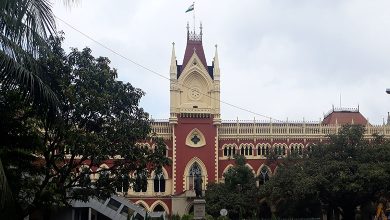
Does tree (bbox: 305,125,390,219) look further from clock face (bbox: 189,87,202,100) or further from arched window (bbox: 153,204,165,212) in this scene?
arched window (bbox: 153,204,165,212)

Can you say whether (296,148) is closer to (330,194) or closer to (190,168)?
(190,168)

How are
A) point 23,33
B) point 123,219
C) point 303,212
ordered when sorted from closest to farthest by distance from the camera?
point 23,33 → point 123,219 → point 303,212

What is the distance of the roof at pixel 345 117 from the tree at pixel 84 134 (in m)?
34.3

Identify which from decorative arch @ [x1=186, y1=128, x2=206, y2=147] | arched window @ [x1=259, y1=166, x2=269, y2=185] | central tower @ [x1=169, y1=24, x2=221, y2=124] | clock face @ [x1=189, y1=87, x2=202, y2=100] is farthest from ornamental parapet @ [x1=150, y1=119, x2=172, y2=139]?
arched window @ [x1=259, y1=166, x2=269, y2=185]

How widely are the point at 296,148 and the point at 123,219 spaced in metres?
21.7

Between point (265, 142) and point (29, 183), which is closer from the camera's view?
point (29, 183)

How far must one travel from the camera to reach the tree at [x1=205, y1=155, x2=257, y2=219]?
145 ft

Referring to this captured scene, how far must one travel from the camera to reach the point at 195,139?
5162 cm

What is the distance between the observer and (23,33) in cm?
1167

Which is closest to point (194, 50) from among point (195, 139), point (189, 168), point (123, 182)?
point (195, 139)

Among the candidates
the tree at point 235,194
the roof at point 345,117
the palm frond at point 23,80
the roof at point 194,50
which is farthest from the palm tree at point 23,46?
the roof at point 345,117

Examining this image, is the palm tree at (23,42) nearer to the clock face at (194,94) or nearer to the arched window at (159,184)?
the arched window at (159,184)

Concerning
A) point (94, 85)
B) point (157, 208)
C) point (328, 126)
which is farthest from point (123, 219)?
point (328, 126)

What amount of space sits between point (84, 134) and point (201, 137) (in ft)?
96.1
